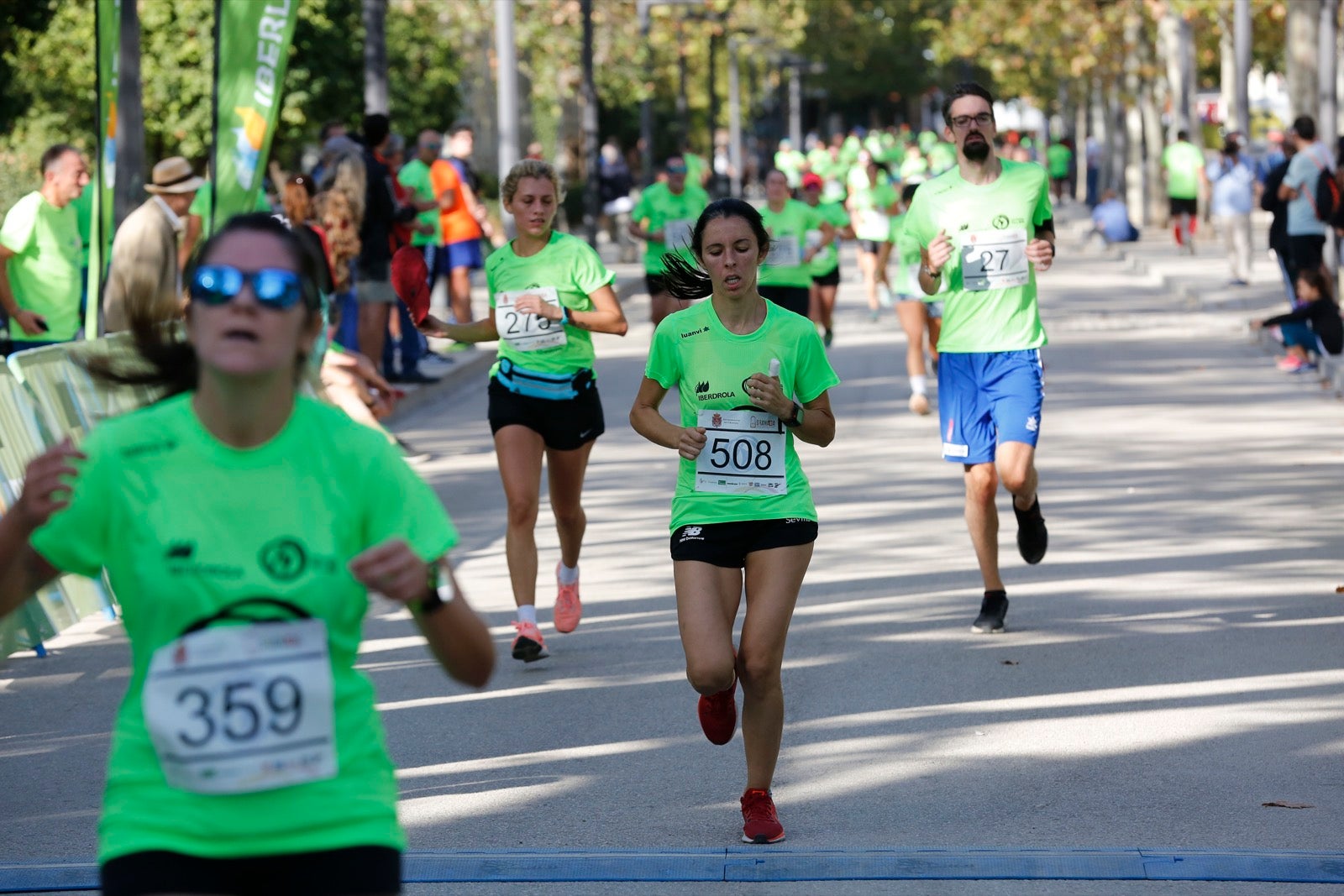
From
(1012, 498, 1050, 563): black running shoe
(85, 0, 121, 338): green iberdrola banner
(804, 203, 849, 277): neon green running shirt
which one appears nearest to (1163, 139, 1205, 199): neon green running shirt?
(804, 203, 849, 277): neon green running shirt

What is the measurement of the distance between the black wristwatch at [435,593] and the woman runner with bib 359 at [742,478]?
7.39ft

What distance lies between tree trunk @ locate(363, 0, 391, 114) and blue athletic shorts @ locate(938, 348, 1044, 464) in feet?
37.8

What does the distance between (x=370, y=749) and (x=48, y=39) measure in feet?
117

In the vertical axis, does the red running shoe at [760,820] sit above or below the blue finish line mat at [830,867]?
above

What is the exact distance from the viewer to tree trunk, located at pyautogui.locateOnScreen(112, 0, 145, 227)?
1247 cm

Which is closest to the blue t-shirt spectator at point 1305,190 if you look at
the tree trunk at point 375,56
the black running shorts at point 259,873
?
the tree trunk at point 375,56

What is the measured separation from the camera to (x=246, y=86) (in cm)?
1238

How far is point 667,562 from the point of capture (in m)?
9.97

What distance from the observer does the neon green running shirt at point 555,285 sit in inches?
310

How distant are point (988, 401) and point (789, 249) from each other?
25.3ft

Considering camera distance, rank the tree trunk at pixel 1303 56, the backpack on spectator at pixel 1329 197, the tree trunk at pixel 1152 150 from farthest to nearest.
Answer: the tree trunk at pixel 1152 150 < the tree trunk at pixel 1303 56 < the backpack on spectator at pixel 1329 197

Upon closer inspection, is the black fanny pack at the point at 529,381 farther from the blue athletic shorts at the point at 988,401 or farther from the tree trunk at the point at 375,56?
the tree trunk at the point at 375,56

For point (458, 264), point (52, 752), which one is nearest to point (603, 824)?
point (52, 752)

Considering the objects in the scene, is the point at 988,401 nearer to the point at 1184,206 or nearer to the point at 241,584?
the point at 241,584
